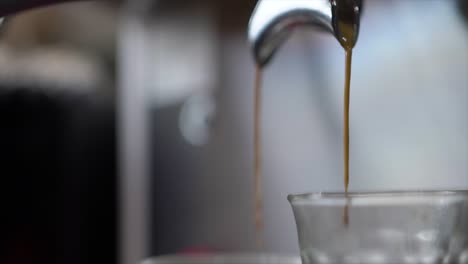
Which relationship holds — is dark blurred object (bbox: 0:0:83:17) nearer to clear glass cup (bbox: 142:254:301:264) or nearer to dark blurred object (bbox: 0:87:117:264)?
clear glass cup (bbox: 142:254:301:264)

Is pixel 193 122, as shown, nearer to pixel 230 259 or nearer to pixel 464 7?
pixel 464 7

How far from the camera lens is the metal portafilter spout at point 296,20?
0.26 meters

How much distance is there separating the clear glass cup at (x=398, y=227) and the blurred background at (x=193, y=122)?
0.37 metres

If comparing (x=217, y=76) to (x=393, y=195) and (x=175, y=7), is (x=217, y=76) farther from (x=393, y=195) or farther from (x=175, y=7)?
(x=393, y=195)

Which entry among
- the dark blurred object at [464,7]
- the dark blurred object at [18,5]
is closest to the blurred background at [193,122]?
the dark blurred object at [464,7]

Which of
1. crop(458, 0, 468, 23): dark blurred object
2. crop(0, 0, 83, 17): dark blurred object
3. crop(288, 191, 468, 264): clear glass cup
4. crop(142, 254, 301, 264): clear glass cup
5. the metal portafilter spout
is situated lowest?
crop(142, 254, 301, 264): clear glass cup

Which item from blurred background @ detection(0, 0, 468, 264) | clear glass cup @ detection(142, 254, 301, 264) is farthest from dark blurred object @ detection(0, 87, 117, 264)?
clear glass cup @ detection(142, 254, 301, 264)

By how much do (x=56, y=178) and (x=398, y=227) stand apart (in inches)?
30.9

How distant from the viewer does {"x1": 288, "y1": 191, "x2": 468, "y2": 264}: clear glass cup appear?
230mm

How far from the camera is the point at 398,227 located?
0.23 m

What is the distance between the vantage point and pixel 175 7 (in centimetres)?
102

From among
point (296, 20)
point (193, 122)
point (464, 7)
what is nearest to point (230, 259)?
point (296, 20)

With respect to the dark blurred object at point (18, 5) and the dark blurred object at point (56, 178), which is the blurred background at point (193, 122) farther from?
the dark blurred object at point (18, 5)

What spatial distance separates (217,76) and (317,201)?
26.8 inches
